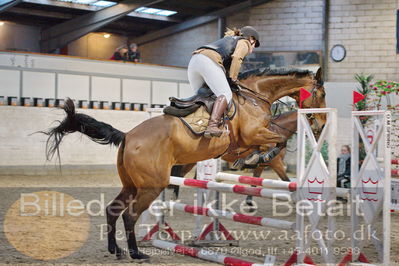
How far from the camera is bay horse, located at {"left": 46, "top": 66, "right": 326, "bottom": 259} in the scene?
4.25 metres

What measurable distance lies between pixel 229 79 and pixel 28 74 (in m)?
9.26

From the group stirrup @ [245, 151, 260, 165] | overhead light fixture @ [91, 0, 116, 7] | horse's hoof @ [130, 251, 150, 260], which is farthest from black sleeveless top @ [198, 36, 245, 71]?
overhead light fixture @ [91, 0, 116, 7]

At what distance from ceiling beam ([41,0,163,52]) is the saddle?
40.1ft

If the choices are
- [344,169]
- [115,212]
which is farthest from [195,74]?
[344,169]

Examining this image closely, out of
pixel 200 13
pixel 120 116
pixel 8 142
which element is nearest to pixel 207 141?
pixel 8 142

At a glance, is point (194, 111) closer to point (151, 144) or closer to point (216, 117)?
point (216, 117)

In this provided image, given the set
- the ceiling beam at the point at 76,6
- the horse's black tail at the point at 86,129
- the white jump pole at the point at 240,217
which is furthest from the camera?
the ceiling beam at the point at 76,6

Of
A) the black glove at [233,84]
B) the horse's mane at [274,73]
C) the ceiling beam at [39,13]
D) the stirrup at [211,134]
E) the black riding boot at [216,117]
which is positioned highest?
the ceiling beam at [39,13]

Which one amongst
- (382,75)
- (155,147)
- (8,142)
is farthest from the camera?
(382,75)

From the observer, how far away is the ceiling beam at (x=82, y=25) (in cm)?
1641

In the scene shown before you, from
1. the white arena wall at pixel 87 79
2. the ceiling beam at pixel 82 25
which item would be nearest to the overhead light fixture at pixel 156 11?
the ceiling beam at pixel 82 25

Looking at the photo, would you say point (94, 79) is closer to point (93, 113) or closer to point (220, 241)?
point (93, 113)

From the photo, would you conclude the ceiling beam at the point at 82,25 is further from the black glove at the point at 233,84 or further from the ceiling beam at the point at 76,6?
the black glove at the point at 233,84

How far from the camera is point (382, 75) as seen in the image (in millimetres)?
15586
